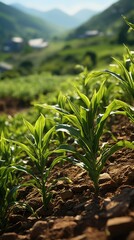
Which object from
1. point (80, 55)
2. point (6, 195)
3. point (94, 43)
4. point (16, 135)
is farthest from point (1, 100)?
point (94, 43)

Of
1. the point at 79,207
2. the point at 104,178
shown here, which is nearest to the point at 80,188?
the point at 104,178

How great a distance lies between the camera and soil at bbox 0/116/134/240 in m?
2.44

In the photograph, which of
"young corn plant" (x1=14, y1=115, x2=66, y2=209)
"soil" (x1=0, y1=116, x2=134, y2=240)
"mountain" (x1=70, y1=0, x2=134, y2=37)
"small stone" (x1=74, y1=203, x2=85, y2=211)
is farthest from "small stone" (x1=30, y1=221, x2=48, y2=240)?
"mountain" (x1=70, y1=0, x2=134, y2=37)

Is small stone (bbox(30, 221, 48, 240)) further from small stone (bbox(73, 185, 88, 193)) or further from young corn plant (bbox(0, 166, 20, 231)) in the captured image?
small stone (bbox(73, 185, 88, 193))

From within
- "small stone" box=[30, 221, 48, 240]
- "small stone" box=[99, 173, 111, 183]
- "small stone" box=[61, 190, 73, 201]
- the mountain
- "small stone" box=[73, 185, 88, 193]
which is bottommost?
"small stone" box=[30, 221, 48, 240]

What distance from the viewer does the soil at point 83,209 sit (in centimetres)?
244

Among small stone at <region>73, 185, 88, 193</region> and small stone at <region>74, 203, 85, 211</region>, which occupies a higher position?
small stone at <region>73, 185, 88, 193</region>

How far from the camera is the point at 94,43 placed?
107m

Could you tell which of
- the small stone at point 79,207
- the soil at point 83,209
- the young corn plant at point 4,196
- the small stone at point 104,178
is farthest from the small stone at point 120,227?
the young corn plant at point 4,196

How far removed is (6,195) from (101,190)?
37.4 inches

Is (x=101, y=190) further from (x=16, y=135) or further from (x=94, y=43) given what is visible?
(x=94, y=43)

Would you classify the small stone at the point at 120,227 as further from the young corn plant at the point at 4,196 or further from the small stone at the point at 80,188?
the young corn plant at the point at 4,196

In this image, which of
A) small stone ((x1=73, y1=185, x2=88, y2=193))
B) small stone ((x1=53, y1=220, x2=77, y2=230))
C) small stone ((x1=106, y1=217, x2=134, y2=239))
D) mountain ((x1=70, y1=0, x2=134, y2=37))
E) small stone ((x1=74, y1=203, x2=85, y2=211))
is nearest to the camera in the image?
small stone ((x1=106, y1=217, x2=134, y2=239))

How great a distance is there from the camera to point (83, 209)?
3117mm
